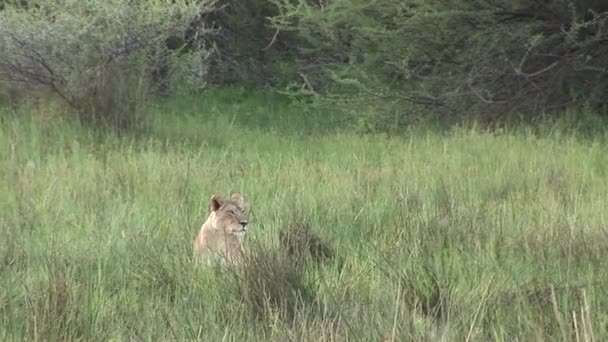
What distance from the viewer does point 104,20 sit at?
9211 millimetres

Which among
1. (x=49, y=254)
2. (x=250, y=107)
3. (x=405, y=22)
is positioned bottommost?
(x=250, y=107)

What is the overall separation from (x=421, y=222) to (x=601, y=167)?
287 centimetres

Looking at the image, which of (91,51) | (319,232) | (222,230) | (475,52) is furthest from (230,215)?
(475,52)

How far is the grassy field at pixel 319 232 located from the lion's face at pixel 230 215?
0.30 ft

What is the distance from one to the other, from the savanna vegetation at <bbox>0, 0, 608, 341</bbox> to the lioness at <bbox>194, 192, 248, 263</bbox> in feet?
0.28

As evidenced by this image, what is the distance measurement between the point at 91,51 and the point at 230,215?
5.46 m

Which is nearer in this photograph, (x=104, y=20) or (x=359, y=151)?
(x=359, y=151)

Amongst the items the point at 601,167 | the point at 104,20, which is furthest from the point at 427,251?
the point at 104,20

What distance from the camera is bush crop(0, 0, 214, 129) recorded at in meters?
8.98

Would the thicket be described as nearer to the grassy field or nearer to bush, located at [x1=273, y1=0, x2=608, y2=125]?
bush, located at [x1=273, y1=0, x2=608, y2=125]

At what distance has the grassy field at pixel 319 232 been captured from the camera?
10.3ft

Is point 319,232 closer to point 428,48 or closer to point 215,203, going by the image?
point 215,203

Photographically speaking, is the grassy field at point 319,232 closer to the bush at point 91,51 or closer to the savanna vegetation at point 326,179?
the savanna vegetation at point 326,179

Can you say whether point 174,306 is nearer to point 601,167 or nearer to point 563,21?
point 601,167
